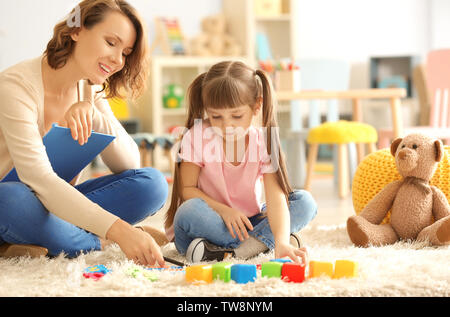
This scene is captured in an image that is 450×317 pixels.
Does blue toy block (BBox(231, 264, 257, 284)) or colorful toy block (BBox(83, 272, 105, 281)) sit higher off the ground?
blue toy block (BBox(231, 264, 257, 284))

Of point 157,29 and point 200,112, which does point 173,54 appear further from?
point 200,112

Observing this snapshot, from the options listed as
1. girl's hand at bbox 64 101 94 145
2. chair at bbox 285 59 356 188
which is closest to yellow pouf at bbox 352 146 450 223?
girl's hand at bbox 64 101 94 145

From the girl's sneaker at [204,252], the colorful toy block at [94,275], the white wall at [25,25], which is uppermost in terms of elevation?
the white wall at [25,25]

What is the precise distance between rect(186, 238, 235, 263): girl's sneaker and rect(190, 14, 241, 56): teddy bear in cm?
309

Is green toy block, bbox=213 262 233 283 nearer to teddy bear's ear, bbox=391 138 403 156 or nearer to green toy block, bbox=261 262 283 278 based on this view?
green toy block, bbox=261 262 283 278

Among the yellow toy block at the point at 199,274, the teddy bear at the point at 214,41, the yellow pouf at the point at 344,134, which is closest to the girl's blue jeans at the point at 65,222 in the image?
the yellow toy block at the point at 199,274

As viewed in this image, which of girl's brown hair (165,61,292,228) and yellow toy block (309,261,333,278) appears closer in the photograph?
yellow toy block (309,261,333,278)

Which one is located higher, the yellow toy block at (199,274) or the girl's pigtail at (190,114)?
the girl's pigtail at (190,114)

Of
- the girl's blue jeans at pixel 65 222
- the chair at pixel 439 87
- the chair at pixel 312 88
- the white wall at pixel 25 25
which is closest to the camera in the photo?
the girl's blue jeans at pixel 65 222

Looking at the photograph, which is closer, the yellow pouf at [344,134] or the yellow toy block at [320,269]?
the yellow toy block at [320,269]

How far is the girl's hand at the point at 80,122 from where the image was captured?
1.27 m

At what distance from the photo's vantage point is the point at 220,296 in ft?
3.31

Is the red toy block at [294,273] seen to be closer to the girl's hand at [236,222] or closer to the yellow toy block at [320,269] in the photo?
the yellow toy block at [320,269]

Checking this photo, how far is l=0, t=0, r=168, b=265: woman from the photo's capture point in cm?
118
